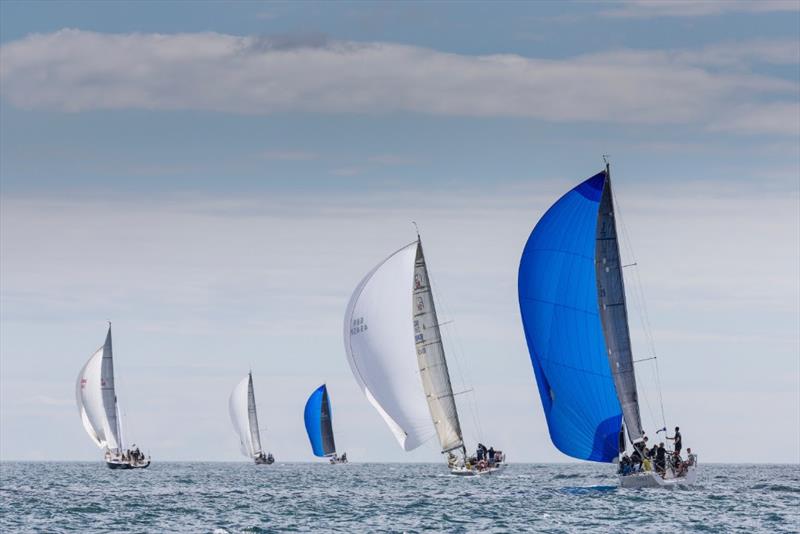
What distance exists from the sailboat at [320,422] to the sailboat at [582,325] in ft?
325

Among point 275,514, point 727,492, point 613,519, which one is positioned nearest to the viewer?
point 613,519

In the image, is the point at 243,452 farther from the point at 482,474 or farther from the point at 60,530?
the point at 60,530

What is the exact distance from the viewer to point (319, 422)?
160375 millimetres

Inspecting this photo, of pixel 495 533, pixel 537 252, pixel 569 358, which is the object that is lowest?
pixel 495 533

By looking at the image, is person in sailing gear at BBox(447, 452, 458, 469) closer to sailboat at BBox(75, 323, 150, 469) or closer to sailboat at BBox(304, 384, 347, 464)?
sailboat at BBox(75, 323, 150, 469)

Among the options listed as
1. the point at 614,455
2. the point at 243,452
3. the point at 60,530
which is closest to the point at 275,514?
the point at 60,530

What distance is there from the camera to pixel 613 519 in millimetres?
51438

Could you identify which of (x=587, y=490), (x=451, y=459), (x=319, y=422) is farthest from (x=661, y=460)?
(x=319, y=422)

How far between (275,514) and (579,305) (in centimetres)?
1424

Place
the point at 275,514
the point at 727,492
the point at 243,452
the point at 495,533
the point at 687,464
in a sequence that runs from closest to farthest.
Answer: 1. the point at 495,533
2. the point at 275,514
3. the point at 687,464
4. the point at 727,492
5. the point at 243,452

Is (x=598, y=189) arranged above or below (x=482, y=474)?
above

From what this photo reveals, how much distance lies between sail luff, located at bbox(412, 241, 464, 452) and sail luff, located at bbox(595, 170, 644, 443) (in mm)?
19248

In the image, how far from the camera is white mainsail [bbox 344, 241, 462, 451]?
246 ft

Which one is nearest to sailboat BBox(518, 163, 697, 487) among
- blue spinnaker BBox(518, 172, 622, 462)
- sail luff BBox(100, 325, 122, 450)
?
blue spinnaker BBox(518, 172, 622, 462)
